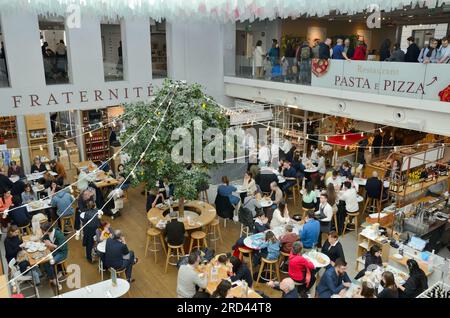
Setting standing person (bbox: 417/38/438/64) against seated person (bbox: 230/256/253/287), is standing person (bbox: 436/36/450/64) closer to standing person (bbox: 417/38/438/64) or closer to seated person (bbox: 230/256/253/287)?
standing person (bbox: 417/38/438/64)

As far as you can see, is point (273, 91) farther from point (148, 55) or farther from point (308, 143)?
point (148, 55)

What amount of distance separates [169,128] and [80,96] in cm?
589

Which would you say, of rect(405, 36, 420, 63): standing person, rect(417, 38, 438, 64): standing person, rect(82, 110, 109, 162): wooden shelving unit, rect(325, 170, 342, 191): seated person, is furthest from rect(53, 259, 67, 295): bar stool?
rect(405, 36, 420, 63): standing person

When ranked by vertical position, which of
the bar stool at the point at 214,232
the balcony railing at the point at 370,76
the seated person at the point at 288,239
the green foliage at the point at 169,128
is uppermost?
the balcony railing at the point at 370,76

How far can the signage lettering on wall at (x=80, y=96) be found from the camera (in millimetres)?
11641

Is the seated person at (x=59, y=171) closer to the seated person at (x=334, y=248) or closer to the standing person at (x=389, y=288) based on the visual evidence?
the seated person at (x=334, y=248)

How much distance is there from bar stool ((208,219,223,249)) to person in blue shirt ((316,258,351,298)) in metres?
3.15

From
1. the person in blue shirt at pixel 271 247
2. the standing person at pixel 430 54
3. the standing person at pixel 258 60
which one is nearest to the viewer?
the person in blue shirt at pixel 271 247

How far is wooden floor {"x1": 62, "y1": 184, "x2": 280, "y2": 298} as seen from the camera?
7309 millimetres

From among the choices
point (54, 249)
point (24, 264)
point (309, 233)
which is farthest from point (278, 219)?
point (24, 264)

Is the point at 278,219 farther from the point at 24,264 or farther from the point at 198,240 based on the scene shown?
the point at 24,264

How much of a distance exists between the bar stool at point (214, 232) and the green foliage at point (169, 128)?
1.10m

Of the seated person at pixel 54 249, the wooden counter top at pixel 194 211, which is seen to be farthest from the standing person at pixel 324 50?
the seated person at pixel 54 249
